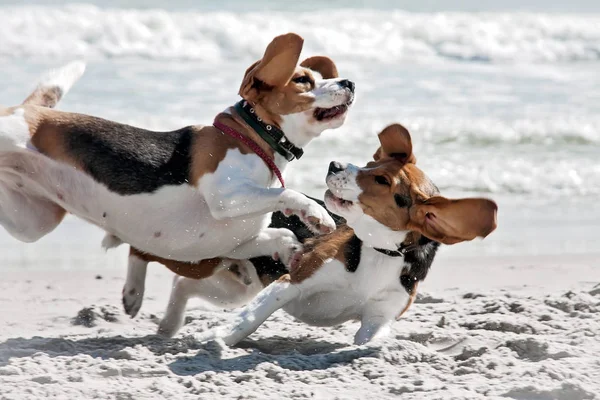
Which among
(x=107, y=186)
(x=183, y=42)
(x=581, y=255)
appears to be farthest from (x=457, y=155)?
(x=183, y=42)

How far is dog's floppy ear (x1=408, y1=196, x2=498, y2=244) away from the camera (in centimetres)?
407

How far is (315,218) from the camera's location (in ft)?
15.0

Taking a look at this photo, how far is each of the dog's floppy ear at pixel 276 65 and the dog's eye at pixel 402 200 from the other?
0.79 m

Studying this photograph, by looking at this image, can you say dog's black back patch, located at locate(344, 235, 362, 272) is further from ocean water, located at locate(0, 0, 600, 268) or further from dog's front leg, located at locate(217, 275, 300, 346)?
ocean water, located at locate(0, 0, 600, 268)

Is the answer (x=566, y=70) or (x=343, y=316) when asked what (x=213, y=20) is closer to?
(x=566, y=70)

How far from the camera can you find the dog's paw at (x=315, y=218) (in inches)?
180

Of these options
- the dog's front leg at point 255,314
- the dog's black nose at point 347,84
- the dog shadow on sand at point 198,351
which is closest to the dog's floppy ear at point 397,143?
the dog's black nose at point 347,84

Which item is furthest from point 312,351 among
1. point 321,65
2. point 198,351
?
Result: point 321,65

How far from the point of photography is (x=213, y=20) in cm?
1727

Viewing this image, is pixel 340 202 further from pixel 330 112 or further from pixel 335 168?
pixel 330 112

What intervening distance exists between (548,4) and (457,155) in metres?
14.4

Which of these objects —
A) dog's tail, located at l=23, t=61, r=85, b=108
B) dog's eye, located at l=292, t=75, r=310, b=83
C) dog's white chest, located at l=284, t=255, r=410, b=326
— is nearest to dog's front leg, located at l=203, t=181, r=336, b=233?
dog's white chest, located at l=284, t=255, r=410, b=326

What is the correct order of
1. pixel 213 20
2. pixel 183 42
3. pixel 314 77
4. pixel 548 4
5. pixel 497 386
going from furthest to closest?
pixel 548 4 < pixel 213 20 < pixel 183 42 < pixel 314 77 < pixel 497 386

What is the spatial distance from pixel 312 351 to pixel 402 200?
2.92ft
